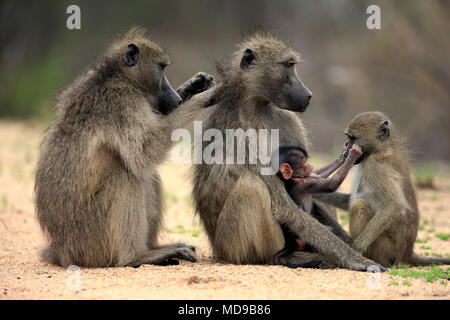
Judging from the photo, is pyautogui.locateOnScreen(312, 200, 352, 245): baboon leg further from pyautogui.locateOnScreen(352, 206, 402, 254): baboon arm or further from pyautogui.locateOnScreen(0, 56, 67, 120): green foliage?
pyautogui.locateOnScreen(0, 56, 67, 120): green foliage

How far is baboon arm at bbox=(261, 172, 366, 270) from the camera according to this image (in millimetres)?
4863

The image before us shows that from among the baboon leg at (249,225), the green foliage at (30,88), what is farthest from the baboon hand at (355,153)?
the green foliage at (30,88)

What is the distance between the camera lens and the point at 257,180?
4922 mm

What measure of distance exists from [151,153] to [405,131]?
915 centimetres

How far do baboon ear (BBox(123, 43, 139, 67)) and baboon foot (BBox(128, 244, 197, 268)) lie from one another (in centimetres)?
154

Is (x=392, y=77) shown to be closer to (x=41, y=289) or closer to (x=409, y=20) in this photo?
(x=409, y=20)

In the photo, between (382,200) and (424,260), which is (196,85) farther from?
(424,260)

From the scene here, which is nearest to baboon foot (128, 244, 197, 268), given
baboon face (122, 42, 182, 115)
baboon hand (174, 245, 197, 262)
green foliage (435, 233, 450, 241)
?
baboon hand (174, 245, 197, 262)

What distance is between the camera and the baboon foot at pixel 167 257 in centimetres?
495

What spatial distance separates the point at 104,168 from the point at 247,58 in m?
1.51

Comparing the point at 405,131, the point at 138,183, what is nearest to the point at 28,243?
the point at 138,183

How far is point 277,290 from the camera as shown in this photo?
3990 mm

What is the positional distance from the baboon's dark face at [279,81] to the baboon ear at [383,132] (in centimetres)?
66

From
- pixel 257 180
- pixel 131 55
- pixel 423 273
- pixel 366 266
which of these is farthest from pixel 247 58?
pixel 423 273
